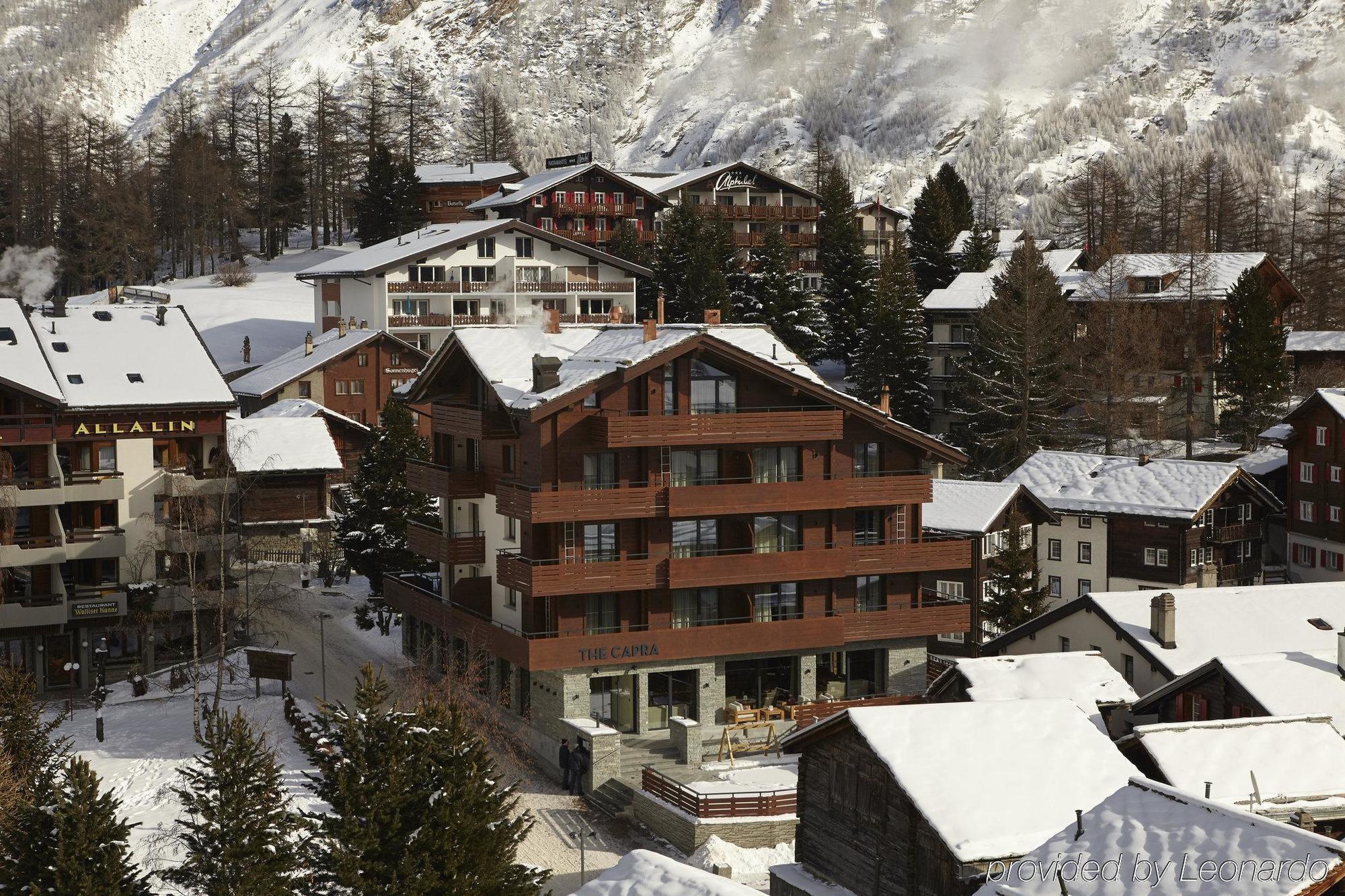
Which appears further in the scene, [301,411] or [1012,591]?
[301,411]

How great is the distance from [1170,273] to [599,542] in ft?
171

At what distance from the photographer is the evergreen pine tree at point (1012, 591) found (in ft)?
184

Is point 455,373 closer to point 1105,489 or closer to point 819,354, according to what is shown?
point 1105,489

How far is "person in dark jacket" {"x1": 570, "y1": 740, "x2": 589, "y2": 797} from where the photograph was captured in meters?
44.2

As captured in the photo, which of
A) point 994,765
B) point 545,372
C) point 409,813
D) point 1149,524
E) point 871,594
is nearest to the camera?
point 409,813

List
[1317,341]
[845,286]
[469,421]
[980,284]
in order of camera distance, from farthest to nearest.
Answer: [980,284], [845,286], [1317,341], [469,421]

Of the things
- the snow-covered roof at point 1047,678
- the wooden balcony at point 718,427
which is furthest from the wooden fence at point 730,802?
the wooden balcony at point 718,427

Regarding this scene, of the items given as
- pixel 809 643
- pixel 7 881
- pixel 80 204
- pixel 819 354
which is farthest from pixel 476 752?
pixel 80 204

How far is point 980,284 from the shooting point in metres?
95.9

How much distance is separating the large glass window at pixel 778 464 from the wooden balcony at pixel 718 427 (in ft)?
2.74

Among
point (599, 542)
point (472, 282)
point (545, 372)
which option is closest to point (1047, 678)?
point (599, 542)

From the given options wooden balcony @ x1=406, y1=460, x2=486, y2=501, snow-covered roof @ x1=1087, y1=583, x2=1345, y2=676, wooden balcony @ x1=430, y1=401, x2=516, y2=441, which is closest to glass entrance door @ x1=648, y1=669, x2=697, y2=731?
wooden balcony @ x1=406, y1=460, x2=486, y2=501

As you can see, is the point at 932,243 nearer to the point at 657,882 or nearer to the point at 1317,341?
the point at 1317,341

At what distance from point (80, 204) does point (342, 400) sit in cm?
5034
